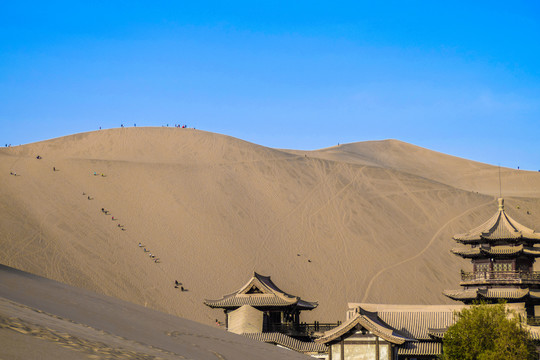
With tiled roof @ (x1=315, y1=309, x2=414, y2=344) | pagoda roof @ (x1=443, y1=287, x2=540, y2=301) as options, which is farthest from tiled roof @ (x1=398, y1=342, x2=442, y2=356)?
pagoda roof @ (x1=443, y1=287, x2=540, y2=301)

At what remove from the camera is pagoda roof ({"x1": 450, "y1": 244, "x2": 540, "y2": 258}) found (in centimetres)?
4231

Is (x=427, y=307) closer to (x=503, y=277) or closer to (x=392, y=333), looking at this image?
(x=503, y=277)

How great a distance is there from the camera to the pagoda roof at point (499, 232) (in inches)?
1677

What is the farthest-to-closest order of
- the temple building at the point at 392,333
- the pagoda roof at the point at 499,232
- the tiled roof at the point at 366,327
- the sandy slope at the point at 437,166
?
1. the sandy slope at the point at 437,166
2. the pagoda roof at the point at 499,232
3. the temple building at the point at 392,333
4. the tiled roof at the point at 366,327

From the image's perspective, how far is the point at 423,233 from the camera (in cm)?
8450

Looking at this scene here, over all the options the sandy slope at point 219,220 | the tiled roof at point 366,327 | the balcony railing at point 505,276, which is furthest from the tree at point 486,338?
the sandy slope at point 219,220

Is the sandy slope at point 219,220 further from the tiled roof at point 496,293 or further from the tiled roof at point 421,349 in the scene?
the tiled roof at point 421,349

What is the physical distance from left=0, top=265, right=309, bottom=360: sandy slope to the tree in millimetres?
18324

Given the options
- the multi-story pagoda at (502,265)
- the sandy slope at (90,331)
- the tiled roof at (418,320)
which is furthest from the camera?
the multi-story pagoda at (502,265)

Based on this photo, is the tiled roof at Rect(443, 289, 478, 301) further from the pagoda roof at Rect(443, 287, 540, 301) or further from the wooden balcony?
the wooden balcony

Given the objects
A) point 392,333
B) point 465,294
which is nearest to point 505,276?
point 465,294

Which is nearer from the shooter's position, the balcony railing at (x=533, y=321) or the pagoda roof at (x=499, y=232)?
the balcony railing at (x=533, y=321)

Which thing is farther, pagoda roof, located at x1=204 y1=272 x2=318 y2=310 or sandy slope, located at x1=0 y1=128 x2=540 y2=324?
sandy slope, located at x1=0 y1=128 x2=540 y2=324

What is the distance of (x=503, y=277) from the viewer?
42.6m
